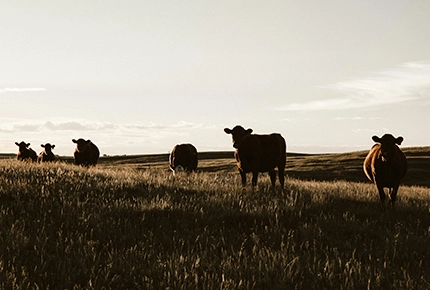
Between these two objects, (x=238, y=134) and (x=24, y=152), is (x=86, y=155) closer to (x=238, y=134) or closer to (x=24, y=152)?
(x=24, y=152)

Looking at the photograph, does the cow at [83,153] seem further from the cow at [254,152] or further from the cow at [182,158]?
the cow at [254,152]

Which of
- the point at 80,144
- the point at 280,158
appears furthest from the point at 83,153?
the point at 280,158

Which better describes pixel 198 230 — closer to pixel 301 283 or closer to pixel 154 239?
pixel 154 239

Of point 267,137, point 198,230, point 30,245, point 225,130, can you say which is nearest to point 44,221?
point 30,245

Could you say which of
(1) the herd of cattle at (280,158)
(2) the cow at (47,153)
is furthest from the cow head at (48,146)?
(1) the herd of cattle at (280,158)

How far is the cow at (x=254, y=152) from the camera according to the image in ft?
46.1

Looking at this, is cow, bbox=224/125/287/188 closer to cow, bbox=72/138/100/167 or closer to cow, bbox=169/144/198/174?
cow, bbox=169/144/198/174

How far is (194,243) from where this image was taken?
6484mm

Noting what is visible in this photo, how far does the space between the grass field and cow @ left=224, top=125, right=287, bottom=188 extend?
3302mm

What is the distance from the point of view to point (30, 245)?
231 inches

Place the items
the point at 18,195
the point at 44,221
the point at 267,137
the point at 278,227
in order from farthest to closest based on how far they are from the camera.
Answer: the point at 267,137 < the point at 18,195 < the point at 278,227 < the point at 44,221

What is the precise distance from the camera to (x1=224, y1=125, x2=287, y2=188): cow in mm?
14055

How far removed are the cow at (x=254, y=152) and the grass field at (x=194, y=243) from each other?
3.30 meters

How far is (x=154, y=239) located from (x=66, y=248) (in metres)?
1.37
